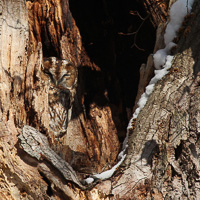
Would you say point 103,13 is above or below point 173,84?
above

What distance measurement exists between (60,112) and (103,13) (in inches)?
49.2

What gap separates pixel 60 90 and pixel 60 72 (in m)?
0.22

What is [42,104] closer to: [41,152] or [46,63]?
[41,152]

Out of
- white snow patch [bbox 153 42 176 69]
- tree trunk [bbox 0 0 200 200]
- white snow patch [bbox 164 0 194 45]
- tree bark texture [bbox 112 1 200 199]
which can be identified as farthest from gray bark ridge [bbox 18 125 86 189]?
white snow patch [bbox 164 0 194 45]

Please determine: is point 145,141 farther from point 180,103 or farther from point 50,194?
point 50,194

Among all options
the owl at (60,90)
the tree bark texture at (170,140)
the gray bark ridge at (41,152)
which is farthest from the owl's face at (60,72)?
the gray bark ridge at (41,152)

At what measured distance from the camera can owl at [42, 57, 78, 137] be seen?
122 inches

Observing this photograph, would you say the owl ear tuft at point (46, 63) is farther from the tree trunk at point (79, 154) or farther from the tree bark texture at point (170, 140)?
the tree bark texture at point (170, 140)

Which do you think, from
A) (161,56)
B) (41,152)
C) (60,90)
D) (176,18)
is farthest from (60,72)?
(41,152)

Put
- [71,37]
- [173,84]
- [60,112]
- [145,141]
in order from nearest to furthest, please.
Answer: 1. [145,141]
2. [173,84]
3. [71,37]
4. [60,112]

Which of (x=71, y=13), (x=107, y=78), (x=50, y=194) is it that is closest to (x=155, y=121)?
(x=50, y=194)

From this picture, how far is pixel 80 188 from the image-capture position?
1657 millimetres

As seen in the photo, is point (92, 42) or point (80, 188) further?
point (92, 42)

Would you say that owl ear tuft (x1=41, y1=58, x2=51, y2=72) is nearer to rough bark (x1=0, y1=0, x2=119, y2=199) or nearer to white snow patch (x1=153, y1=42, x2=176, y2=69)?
rough bark (x1=0, y1=0, x2=119, y2=199)
